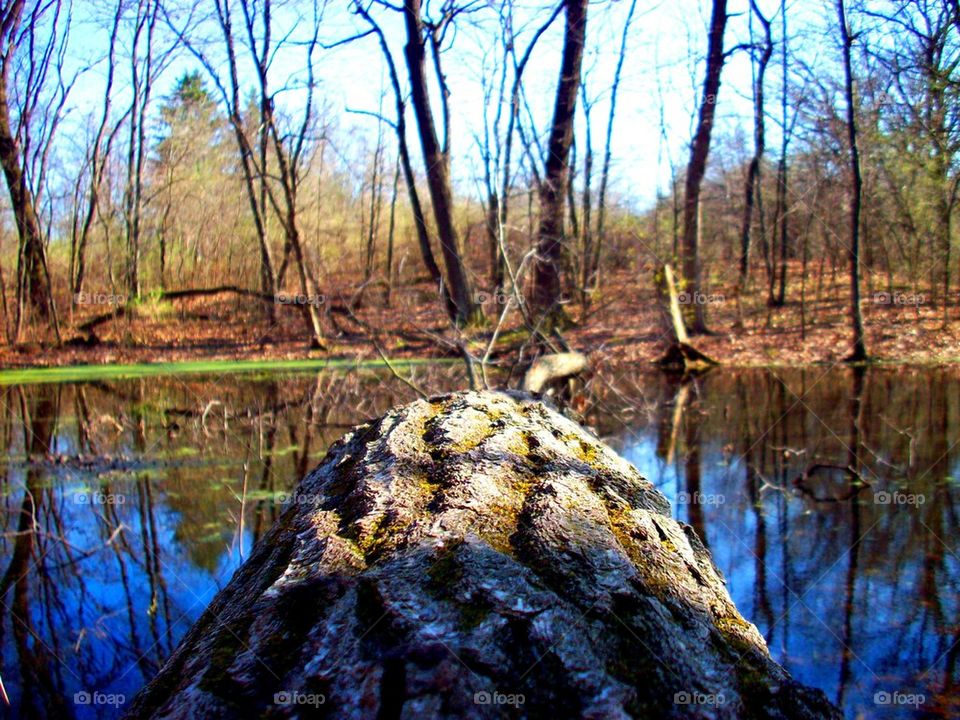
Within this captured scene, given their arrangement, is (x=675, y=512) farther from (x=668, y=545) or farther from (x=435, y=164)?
(x=435, y=164)

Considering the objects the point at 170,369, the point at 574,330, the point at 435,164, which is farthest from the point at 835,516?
the point at 170,369

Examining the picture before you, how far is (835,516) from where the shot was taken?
5.33 metres

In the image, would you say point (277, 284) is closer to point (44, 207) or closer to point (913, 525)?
point (44, 207)

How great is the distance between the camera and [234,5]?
719 inches

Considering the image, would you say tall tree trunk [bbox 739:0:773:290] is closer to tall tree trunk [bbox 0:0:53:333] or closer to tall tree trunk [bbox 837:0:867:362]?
tall tree trunk [bbox 837:0:867:362]

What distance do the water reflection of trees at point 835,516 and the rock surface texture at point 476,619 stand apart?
2010mm

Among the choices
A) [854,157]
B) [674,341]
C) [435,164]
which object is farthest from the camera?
[435,164]

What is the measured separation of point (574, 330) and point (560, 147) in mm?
4174

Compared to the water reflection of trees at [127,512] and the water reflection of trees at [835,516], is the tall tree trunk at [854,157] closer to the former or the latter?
the water reflection of trees at [835,516]

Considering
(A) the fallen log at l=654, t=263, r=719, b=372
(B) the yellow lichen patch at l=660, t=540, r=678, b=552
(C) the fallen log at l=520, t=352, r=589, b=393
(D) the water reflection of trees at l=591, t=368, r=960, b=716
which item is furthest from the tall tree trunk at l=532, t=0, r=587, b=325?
(B) the yellow lichen patch at l=660, t=540, r=678, b=552

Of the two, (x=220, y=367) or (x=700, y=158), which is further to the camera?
(x=700, y=158)

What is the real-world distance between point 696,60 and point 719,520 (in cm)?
1566

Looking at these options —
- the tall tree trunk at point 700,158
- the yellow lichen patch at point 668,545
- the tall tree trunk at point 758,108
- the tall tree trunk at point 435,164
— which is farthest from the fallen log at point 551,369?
the tall tree trunk at point 758,108

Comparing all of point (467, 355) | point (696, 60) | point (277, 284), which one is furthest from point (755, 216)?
point (467, 355)
